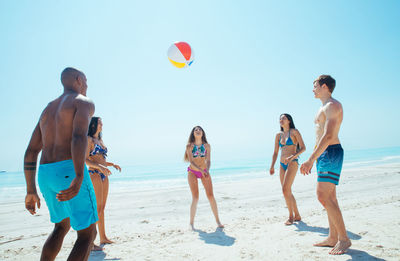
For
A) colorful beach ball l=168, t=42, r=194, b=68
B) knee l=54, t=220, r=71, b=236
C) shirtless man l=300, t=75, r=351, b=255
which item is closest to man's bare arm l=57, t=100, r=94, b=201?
knee l=54, t=220, r=71, b=236

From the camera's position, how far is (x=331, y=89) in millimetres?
3695

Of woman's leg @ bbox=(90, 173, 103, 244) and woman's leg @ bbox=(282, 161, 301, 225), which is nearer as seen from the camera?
woman's leg @ bbox=(90, 173, 103, 244)

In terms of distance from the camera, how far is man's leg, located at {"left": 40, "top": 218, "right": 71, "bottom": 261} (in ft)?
7.83

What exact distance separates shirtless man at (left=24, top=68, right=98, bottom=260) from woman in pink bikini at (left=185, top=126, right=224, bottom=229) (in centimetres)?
309

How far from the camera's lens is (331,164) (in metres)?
3.41

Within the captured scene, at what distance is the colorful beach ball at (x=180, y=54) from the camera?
22.2 feet

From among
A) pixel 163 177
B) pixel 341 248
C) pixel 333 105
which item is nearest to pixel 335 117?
pixel 333 105

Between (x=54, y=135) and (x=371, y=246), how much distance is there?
4.35m

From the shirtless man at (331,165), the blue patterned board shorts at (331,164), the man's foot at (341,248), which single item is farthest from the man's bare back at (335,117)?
the man's foot at (341,248)

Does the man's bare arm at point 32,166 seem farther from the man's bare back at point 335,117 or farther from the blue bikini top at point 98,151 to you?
the man's bare back at point 335,117

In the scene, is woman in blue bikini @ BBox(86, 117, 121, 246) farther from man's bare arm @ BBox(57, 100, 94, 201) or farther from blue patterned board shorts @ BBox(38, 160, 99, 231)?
man's bare arm @ BBox(57, 100, 94, 201)

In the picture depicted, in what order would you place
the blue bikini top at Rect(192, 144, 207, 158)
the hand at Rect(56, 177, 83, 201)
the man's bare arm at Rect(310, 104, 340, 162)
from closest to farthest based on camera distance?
the hand at Rect(56, 177, 83, 201) < the man's bare arm at Rect(310, 104, 340, 162) < the blue bikini top at Rect(192, 144, 207, 158)

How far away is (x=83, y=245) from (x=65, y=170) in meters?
0.73

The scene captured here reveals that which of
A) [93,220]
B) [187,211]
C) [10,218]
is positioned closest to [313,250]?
[93,220]
